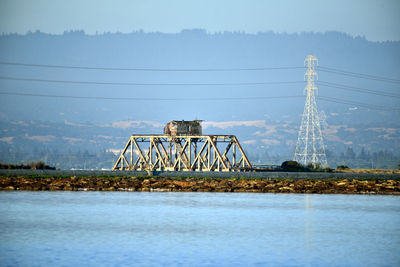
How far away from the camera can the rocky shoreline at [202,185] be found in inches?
2881

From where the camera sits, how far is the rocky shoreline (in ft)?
240

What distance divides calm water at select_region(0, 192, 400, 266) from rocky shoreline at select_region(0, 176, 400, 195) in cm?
1077

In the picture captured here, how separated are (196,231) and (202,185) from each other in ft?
123

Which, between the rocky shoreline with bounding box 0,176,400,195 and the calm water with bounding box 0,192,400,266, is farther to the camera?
the rocky shoreline with bounding box 0,176,400,195

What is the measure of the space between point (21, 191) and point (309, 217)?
33.7m

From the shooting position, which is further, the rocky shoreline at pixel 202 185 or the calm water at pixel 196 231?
the rocky shoreline at pixel 202 185

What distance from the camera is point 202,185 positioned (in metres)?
77.1

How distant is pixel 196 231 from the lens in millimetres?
39594

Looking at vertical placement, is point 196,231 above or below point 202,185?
below

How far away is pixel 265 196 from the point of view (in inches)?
2667

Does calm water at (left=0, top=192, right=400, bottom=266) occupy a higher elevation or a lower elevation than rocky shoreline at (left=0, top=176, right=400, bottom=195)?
lower

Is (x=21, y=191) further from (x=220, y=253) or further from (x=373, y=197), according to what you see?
(x=220, y=253)

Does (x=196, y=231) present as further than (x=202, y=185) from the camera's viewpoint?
No

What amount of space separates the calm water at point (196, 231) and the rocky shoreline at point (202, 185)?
1077 centimetres
